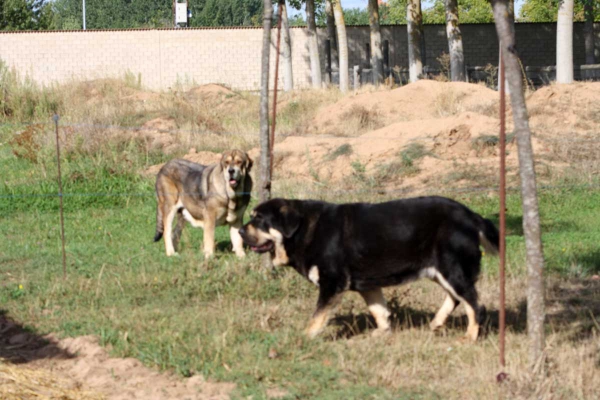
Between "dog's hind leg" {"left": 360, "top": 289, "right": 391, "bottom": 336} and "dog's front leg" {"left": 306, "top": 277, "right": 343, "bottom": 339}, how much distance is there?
1.41 feet

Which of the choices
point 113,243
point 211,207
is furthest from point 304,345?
point 113,243

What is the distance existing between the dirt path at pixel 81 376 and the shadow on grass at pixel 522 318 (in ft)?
5.75

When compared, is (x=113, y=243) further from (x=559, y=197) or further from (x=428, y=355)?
(x=559, y=197)

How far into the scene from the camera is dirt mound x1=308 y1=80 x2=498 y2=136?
22.8m

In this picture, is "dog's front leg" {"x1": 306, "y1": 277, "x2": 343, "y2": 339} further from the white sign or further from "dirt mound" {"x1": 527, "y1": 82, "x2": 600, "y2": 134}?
the white sign

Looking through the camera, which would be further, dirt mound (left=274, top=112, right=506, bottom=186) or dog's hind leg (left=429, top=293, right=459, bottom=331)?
dirt mound (left=274, top=112, right=506, bottom=186)

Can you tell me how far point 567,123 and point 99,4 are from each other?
108 m

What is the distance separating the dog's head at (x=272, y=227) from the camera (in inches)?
318

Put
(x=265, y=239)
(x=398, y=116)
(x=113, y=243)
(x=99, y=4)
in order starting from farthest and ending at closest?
(x=99, y=4) < (x=398, y=116) < (x=113, y=243) < (x=265, y=239)

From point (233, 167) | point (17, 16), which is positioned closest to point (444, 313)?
point (233, 167)

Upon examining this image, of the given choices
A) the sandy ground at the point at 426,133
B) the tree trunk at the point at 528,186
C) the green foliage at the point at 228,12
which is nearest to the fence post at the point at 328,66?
the sandy ground at the point at 426,133

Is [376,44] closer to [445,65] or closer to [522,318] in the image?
[445,65]

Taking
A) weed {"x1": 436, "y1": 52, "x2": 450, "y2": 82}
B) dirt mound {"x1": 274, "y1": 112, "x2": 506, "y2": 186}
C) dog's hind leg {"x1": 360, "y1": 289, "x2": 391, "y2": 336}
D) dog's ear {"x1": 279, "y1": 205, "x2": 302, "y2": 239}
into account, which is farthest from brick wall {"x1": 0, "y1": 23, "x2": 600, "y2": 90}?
dog's hind leg {"x1": 360, "y1": 289, "x2": 391, "y2": 336}

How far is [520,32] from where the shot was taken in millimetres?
50000
